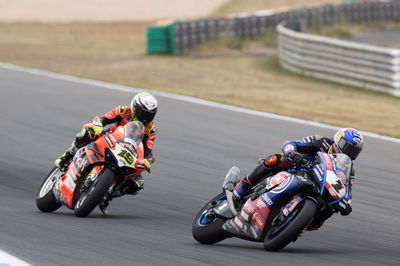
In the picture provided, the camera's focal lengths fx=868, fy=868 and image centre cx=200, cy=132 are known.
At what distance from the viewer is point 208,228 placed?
8.46 m

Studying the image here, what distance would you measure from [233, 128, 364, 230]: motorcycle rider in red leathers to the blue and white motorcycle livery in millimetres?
70

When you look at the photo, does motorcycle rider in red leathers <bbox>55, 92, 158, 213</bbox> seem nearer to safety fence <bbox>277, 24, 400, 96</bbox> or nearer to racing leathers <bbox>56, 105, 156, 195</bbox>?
racing leathers <bbox>56, 105, 156, 195</bbox>

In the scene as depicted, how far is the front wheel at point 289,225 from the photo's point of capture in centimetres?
756

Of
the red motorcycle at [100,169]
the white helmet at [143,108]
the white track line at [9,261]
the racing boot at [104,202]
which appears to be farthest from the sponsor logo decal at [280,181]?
the white track line at [9,261]

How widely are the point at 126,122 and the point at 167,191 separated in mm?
2066

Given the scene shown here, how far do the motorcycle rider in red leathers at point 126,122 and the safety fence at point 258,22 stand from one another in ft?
63.4

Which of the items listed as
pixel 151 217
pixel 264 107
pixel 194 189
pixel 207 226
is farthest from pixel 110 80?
pixel 207 226

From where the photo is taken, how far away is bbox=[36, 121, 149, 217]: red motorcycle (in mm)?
9109

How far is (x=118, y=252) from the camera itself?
24.1 ft

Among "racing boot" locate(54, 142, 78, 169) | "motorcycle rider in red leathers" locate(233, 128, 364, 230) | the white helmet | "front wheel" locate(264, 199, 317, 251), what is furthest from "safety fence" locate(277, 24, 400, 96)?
"front wheel" locate(264, 199, 317, 251)

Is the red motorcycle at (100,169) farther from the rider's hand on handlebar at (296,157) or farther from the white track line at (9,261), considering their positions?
the white track line at (9,261)

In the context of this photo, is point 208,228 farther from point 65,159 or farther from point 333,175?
point 65,159

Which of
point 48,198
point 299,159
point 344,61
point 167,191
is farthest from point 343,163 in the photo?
point 344,61

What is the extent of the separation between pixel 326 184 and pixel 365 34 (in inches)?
1151
